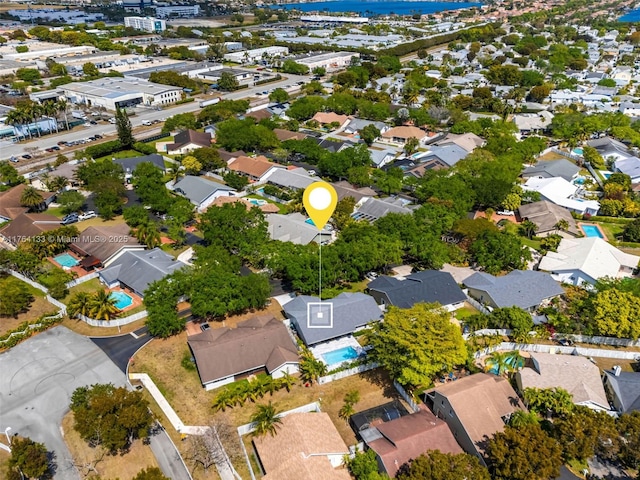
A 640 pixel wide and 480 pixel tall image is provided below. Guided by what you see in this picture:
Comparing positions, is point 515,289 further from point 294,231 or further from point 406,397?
point 294,231

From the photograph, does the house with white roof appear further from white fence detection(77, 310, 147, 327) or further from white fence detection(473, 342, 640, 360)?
white fence detection(77, 310, 147, 327)

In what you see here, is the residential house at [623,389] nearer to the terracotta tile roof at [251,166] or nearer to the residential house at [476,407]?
the residential house at [476,407]

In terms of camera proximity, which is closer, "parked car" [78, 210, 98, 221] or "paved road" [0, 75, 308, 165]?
"parked car" [78, 210, 98, 221]

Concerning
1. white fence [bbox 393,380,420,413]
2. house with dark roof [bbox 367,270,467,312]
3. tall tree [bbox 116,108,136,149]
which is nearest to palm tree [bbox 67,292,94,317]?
house with dark roof [bbox 367,270,467,312]

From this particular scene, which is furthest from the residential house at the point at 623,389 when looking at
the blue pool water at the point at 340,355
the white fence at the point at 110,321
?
the white fence at the point at 110,321

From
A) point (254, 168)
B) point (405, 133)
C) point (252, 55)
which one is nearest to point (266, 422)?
point (254, 168)

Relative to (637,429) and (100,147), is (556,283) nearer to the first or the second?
(637,429)

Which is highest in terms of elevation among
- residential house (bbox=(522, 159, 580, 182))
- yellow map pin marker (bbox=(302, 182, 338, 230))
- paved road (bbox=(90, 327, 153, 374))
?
yellow map pin marker (bbox=(302, 182, 338, 230))
